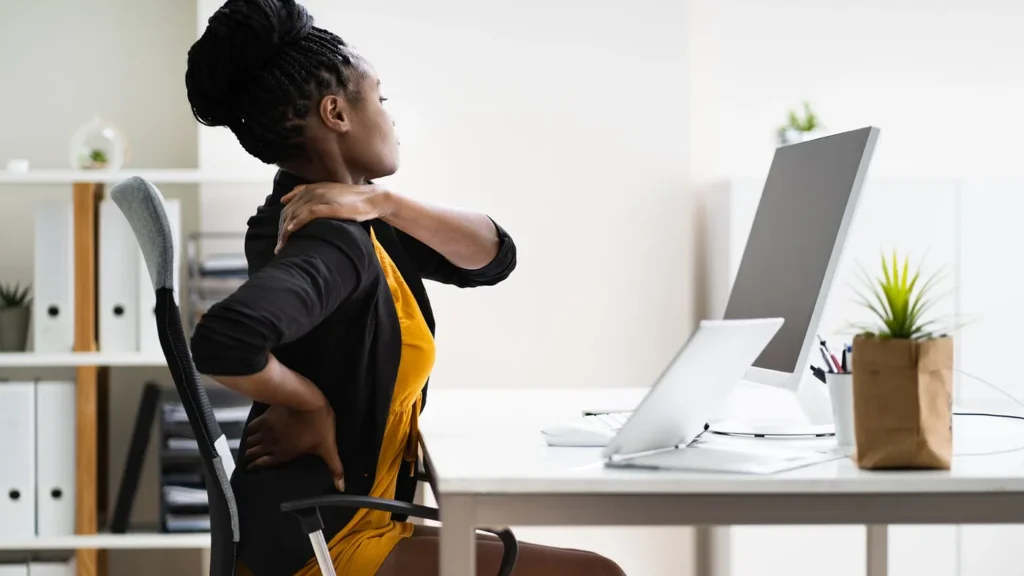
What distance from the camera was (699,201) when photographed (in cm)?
346

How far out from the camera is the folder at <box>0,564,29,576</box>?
295 centimetres

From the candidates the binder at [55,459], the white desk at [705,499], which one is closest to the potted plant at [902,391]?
the white desk at [705,499]

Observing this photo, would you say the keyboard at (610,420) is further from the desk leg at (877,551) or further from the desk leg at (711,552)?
the desk leg at (711,552)

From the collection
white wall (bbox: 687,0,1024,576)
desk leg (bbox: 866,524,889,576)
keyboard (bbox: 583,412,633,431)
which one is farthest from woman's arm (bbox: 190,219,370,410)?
white wall (bbox: 687,0,1024,576)

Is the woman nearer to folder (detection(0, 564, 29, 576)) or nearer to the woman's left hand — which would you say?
the woman's left hand

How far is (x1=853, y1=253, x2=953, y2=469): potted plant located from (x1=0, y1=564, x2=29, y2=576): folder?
2590mm

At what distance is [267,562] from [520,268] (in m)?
2.13

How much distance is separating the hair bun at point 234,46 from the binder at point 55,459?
181cm

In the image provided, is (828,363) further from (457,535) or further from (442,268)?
(442,268)

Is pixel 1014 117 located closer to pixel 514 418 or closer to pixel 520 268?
pixel 520 268

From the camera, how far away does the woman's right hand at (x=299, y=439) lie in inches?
51.8

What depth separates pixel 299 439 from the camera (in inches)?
52.0

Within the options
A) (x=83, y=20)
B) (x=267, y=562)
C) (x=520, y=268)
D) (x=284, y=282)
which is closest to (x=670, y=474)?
(x=284, y=282)

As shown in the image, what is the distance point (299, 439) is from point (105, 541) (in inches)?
73.4
